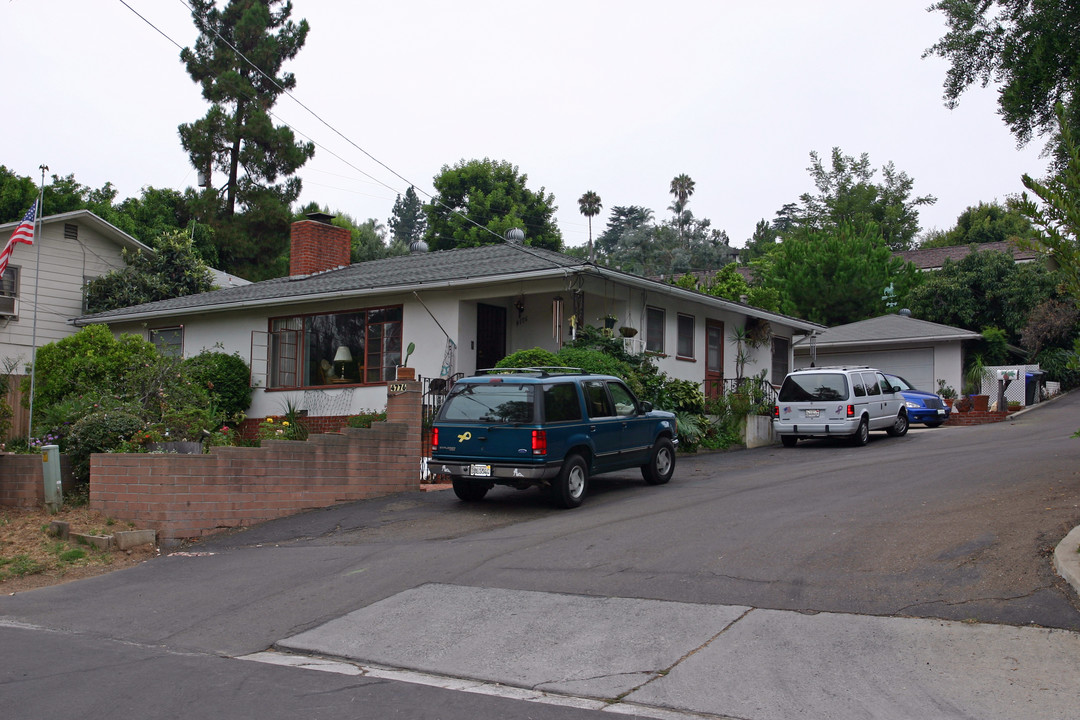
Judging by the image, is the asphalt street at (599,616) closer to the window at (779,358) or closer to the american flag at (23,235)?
the american flag at (23,235)

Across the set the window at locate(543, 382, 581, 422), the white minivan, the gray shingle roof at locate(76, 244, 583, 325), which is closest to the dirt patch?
the window at locate(543, 382, 581, 422)

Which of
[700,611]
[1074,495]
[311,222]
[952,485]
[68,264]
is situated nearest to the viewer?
[700,611]

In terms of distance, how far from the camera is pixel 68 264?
25906mm

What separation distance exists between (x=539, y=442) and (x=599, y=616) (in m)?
4.36

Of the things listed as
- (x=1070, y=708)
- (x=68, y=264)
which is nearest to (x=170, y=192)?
(x=68, y=264)

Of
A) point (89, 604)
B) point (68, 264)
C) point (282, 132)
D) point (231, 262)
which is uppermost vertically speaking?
point (282, 132)

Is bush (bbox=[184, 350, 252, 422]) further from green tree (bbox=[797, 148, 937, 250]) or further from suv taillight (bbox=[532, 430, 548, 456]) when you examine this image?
green tree (bbox=[797, 148, 937, 250])

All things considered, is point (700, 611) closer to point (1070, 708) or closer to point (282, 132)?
point (1070, 708)

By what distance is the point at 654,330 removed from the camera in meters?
19.7

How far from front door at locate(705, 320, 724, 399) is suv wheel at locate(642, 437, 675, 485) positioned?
7.61 meters

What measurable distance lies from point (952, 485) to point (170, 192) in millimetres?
38817

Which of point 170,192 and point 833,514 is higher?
point 170,192

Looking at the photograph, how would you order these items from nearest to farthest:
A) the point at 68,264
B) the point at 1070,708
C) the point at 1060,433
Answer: the point at 1070,708
the point at 1060,433
the point at 68,264

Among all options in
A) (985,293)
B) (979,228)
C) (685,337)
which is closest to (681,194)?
(979,228)
